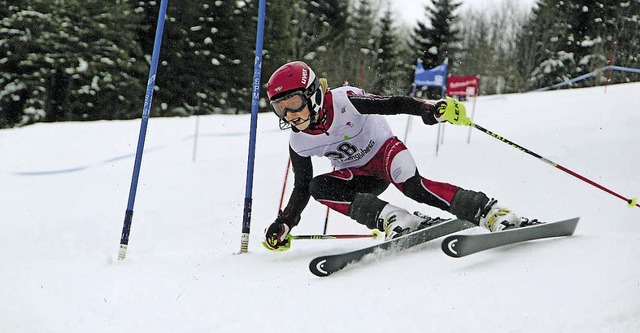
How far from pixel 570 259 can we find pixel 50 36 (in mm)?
22139

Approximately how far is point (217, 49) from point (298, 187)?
75.5 feet

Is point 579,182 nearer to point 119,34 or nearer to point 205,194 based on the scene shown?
point 205,194

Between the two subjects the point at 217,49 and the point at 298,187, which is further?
the point at 217,49

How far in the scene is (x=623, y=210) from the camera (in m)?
7.23

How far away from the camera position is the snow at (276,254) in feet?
8.22

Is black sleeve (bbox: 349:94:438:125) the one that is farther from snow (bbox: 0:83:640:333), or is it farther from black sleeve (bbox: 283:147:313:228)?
snow (bbox: 0:83:640:333)

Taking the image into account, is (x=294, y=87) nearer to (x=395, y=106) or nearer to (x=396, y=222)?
(x=395, y=106)

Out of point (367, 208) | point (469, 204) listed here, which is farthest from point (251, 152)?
point (469, 204)

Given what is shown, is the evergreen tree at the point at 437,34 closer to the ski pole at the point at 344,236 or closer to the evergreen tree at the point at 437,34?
the evergreen tree at the point at 437,34

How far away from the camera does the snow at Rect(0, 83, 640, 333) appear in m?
2.51

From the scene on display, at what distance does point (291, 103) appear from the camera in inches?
155

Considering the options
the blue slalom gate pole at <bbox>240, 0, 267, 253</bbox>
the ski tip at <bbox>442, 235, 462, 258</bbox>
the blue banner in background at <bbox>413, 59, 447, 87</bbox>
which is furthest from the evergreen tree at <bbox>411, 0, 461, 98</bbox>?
the ski tip at <bbox>442, 235, 462, 258</bbox>

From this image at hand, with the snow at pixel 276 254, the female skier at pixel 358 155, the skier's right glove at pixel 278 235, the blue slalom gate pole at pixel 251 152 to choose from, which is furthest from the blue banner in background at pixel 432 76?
the skier's right glove at pixel 278 235

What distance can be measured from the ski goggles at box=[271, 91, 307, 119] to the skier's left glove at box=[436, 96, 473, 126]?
0.89 metres
